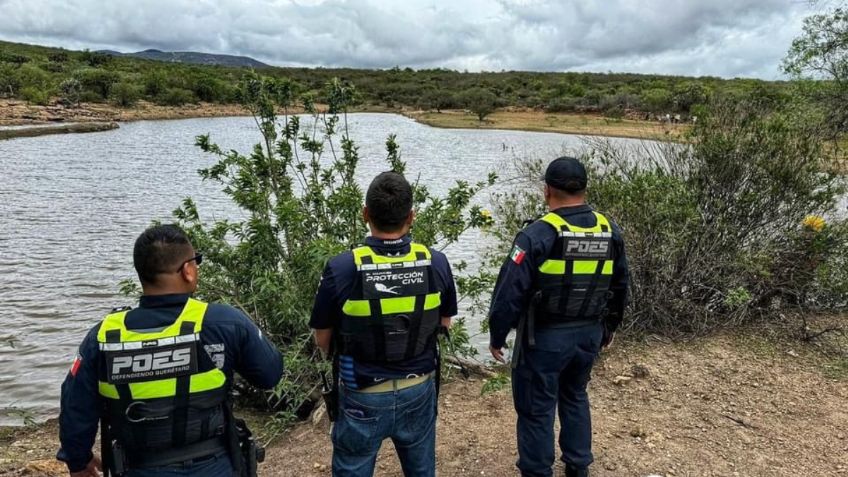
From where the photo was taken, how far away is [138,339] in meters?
2.42

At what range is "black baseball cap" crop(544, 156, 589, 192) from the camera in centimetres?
370

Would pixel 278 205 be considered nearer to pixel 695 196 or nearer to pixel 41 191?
pixel 695 196

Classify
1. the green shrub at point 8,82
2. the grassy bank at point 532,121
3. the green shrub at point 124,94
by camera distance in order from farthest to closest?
the green shrub at point 124,94 → the green shrub at point 8,82 → the grassy bank at point 532,121

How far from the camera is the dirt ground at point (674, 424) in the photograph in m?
4.55

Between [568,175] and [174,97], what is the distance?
67.6 meters

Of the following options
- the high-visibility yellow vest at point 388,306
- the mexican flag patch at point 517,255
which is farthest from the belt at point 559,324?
the high-visibility yellow vest at point 388,306

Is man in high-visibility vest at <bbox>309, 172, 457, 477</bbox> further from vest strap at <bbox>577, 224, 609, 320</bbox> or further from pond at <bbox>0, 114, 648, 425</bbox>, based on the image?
pond at <bbox>0, 114, 648, 425</bbox>

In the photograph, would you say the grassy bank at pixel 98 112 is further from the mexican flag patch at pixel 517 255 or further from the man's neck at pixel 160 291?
the man's neck at pixel 160 291

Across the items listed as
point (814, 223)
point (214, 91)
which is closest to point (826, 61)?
point (814, 223)

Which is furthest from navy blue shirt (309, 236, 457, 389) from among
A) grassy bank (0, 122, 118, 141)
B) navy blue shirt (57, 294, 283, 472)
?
grassy bank (0, 122, 118, 141)

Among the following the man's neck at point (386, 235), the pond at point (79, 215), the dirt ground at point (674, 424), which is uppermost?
the man's neck at point (386, 235)

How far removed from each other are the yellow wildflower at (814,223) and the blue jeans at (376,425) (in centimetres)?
610

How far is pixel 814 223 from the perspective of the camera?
722cm

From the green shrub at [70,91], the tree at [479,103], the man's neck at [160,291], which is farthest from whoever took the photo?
the tree at [479,103]
